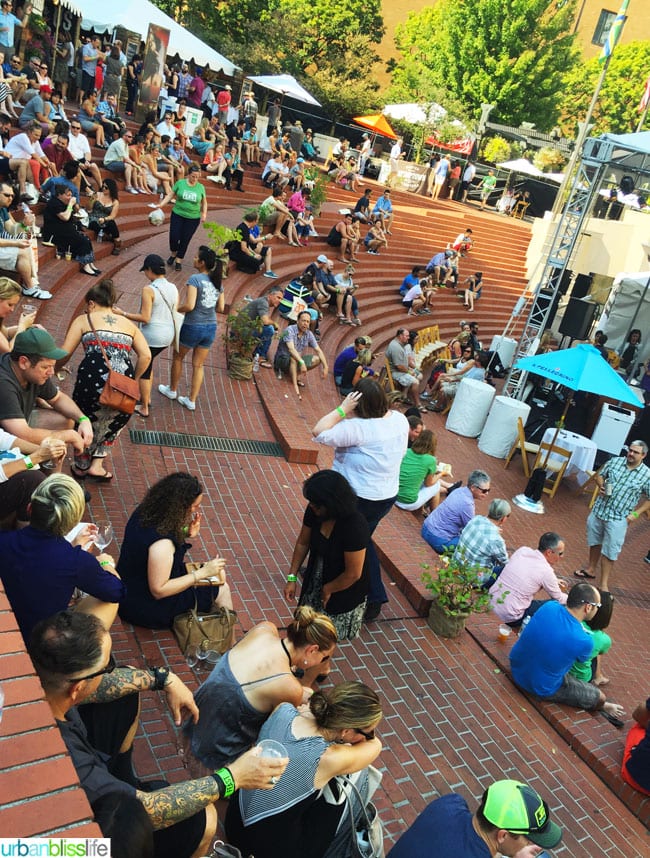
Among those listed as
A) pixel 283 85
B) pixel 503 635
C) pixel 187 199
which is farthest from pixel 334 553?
pixel 283 85

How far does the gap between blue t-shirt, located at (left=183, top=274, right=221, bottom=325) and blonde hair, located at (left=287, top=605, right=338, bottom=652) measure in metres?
4.61

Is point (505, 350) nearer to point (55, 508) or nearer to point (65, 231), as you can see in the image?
point (65, 231)

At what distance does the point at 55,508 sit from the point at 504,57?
124ft

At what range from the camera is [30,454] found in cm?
435

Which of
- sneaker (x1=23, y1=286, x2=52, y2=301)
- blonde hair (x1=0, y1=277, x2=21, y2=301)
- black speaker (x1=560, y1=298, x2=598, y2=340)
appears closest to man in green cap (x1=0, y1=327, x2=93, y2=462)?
blonde hair (x1=0, y1=277, x2=21, y2=301)

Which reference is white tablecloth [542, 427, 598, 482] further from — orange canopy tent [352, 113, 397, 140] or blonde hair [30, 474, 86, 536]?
orange canopy tent [352, 113, 397, 140]

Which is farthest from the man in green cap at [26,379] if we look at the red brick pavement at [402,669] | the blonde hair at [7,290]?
the red brick pavement at [402,669]

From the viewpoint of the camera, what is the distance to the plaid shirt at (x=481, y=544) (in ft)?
22.1

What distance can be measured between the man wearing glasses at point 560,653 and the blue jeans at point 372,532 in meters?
1.16

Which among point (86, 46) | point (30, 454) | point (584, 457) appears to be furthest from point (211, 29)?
point (30, 454)

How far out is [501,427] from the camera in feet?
40.3

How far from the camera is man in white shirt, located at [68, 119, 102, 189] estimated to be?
12516 millimetres

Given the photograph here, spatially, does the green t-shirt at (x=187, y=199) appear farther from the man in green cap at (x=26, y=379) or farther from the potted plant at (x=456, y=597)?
the potted plant at (x=456, y=597)

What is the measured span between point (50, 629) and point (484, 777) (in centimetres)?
327
